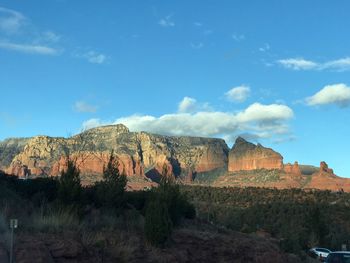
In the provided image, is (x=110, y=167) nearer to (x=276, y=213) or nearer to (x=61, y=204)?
(x=61, y=204)

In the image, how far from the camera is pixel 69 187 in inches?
896

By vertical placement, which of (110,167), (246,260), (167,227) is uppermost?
(110,167)

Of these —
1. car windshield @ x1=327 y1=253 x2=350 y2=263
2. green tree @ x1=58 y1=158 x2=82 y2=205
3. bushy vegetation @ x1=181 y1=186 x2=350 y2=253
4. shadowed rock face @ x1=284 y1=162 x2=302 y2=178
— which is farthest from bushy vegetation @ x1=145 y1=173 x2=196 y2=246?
shadowed rock face @ x1=284 y1=162 x2=302 y2=178

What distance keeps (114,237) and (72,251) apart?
2706 mm

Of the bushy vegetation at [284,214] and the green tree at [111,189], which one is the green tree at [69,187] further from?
the bushy vegetation at [284,214]

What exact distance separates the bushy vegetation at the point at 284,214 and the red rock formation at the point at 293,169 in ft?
182

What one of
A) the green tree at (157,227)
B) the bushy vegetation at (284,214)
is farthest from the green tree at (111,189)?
the bushy vegetation at (284,214)

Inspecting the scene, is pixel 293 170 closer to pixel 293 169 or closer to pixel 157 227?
pixel 293 169

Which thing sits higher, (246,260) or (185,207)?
(185,207)

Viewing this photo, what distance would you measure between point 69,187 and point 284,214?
63.7 m

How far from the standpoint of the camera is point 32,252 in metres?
14.9

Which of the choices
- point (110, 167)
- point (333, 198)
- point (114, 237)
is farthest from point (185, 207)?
point (333, 198)

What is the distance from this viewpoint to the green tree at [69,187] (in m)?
22.7

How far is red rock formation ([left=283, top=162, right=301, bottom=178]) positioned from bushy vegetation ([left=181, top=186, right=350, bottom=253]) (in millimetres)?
55619
